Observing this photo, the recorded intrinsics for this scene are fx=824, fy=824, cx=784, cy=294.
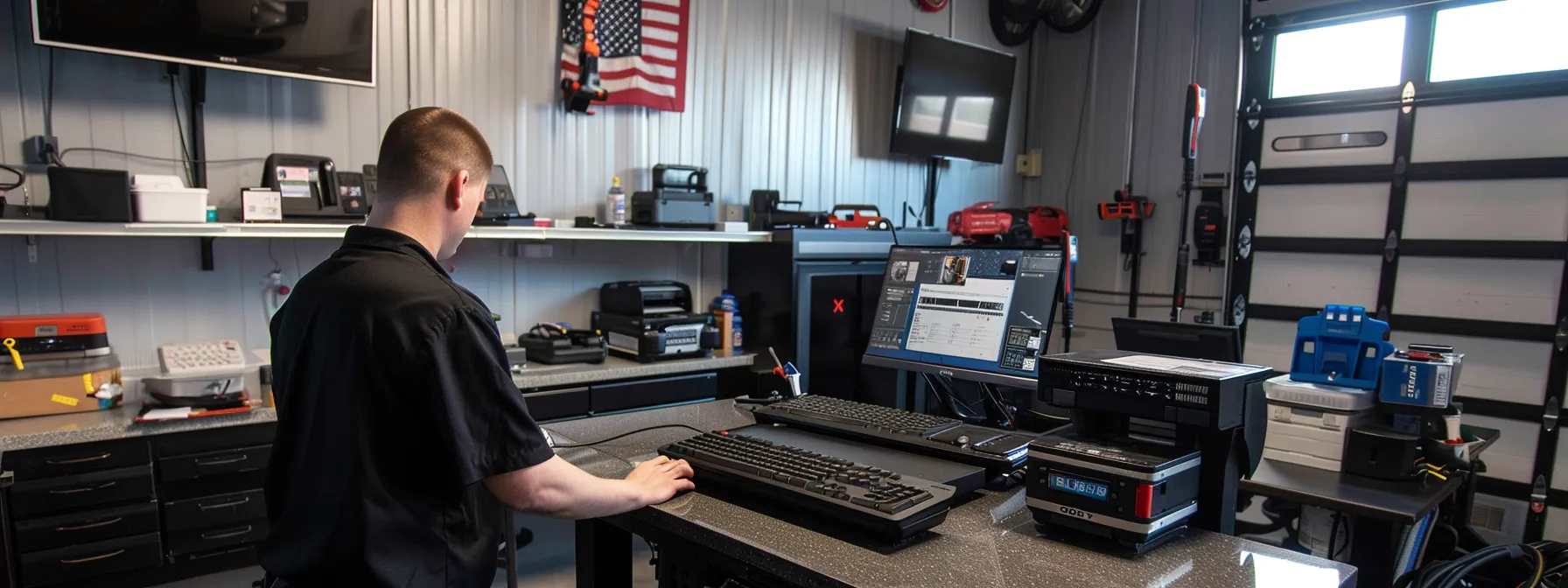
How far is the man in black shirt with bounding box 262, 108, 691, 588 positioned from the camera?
46.1 inches

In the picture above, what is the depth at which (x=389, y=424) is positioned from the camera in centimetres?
119

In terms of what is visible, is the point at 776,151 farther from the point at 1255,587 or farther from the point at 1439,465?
the point at 1255,587

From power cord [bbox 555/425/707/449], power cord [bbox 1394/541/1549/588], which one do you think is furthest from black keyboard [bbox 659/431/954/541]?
power cord [bbox 1394/541/1549/588]

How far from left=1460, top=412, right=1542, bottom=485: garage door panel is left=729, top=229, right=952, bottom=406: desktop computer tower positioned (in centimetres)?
279

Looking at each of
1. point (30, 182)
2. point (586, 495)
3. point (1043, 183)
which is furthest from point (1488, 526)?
point (30, 182)

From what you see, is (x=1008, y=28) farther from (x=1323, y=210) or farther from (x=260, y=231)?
(x=260, y=231)

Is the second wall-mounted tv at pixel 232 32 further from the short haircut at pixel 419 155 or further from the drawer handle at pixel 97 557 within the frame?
the short haircut at pixel 419 155

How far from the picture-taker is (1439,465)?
2.22 m

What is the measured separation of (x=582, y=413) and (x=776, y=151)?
1882 mm

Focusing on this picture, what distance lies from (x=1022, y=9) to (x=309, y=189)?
432cm

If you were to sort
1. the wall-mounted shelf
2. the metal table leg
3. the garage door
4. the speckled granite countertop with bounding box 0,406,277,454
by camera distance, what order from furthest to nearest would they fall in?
the garage door < the wall-mounted shelf < the speckled granite countertop with bounding box 0,406,277,454 < the metal table leg

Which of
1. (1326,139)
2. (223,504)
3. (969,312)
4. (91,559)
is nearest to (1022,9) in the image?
(1326,139)

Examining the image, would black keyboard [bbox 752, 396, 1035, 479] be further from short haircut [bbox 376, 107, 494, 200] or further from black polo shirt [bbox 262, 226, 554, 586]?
short haircut [bbox 376, 107, 494, 200]

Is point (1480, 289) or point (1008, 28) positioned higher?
point (1008, 28)
